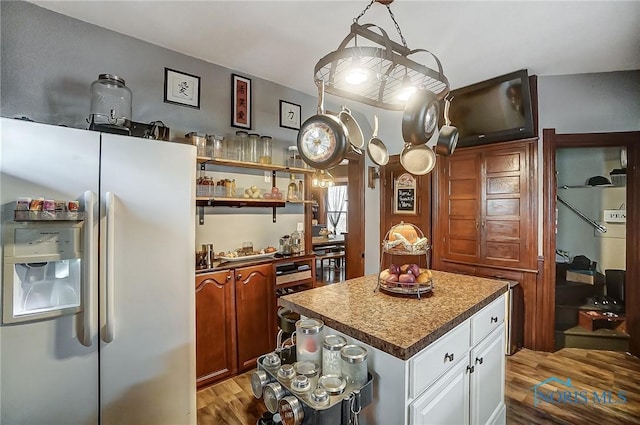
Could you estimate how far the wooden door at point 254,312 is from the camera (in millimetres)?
2568

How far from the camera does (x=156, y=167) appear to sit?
1.77m

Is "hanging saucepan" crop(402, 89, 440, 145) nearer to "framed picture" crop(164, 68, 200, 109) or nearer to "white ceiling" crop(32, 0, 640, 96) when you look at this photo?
"white ceiling" crop(32, 0, 640, 96)

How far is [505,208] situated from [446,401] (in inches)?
95.3

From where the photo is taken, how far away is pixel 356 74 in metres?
1.50

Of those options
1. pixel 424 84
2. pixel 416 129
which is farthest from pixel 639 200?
pixel 416 129

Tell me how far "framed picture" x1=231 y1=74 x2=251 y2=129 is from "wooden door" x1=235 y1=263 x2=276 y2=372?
135 cm

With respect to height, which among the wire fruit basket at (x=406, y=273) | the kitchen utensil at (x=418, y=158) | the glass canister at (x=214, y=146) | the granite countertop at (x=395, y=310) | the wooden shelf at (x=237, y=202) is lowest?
the granite countertop at (x=395, y=310)

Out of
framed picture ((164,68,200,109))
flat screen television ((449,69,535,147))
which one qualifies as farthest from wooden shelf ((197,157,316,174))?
flat screen television ((449,69,535,147))

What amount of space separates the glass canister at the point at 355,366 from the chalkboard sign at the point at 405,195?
113 inches

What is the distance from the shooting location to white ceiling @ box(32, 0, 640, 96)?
6.49 feet

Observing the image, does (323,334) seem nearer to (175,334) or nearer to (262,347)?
(175,334)

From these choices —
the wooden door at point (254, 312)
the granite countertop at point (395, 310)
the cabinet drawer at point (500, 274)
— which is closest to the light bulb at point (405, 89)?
the granite countertop at point (395, 310)

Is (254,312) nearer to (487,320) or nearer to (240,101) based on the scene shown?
(487,320)

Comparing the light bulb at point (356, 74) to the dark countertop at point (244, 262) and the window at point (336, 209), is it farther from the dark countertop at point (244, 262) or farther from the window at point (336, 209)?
the window at point (336, 209)
